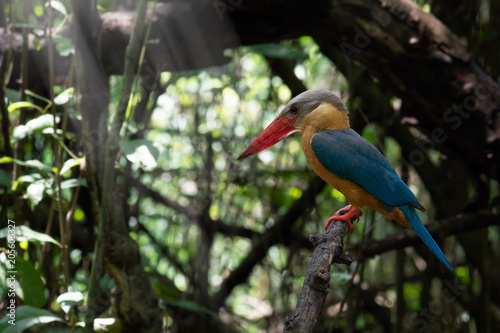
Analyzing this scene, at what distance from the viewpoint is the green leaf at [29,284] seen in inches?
88.4

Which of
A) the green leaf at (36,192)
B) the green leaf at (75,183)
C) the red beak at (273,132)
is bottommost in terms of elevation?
the green leaf at (36,192)

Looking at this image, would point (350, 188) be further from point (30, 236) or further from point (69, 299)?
point (30, 236)

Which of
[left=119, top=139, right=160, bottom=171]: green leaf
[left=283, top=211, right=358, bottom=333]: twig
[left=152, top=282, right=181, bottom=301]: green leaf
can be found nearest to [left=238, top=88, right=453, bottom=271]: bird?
[left=119, top=139, right=160, bottom=171]: green leaf

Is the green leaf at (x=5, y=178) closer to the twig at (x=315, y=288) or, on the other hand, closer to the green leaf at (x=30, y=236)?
the green leaf at (x=30, y=236)

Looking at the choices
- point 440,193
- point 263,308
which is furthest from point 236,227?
point 440,193

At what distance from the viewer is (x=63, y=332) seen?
8.28ft

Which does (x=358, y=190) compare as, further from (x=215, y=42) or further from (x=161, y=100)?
(x=161, y=100)

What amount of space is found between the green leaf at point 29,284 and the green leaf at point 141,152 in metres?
0.67

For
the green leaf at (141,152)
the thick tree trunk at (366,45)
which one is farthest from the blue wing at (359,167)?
the thick tree trunk at (366,45)

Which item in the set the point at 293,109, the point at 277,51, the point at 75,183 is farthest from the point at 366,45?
the point at 75,183

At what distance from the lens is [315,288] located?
5.15 ft

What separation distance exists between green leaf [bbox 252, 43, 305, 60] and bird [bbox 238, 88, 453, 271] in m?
0.98

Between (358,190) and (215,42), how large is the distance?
1391 mm

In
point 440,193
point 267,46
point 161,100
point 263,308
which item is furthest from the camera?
point 263,308
